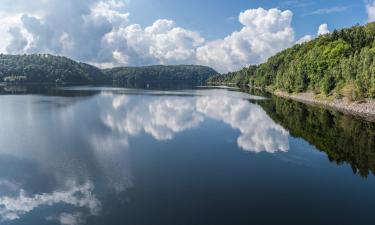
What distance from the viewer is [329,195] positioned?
19875 mm

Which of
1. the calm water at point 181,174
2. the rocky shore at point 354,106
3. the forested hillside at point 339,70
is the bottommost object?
the calm water at point 181,174

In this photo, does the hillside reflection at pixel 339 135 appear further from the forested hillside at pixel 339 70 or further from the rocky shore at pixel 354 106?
the forested hillside at pixel 339 70

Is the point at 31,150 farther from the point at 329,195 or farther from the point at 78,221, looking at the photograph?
the point at 329,195

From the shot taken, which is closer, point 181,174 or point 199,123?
point 181,174

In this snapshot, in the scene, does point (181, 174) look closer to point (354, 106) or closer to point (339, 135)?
point (339, 135)

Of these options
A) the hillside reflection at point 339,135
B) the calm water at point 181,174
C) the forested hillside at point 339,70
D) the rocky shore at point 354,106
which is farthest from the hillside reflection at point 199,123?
the forested hillside at point 339,70

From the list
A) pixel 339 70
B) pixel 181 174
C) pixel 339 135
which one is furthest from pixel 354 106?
pixel 181 174

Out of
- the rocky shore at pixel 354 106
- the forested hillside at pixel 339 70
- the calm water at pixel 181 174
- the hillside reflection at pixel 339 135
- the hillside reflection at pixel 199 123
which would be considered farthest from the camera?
the forested hillside at pixel 339 70

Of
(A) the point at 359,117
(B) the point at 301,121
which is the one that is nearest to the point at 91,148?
(B) the point at 301,121

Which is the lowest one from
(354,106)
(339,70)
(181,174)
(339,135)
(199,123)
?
(181,174)

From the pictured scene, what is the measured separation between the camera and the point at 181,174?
2280 cm

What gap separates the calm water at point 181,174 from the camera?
1641cm

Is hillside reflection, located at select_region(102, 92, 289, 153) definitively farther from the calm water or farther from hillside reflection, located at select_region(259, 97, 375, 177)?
hillside reflection, located at select_region(259, 97, 375, 177)

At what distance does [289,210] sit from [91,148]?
18901mm
